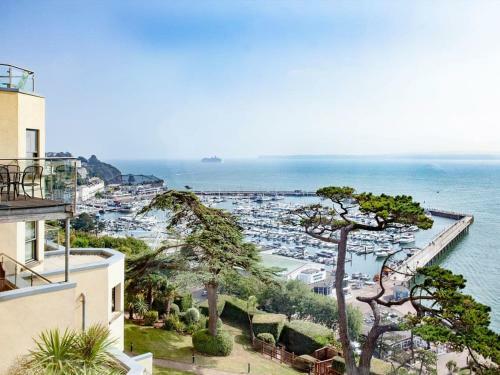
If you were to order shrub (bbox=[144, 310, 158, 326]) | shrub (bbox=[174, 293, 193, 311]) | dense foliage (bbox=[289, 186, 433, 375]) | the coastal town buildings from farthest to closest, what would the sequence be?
shrub (bbox=[174, 293, 193, 311]) → shrub (bbox=[144, 310, 158, 326]) → dense foliage (bbox=[289, 186, 433, 375]) → the coastal town buildings

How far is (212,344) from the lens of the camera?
55.7 ft

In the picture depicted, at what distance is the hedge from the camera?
65.1ft

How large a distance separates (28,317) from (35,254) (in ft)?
11.6

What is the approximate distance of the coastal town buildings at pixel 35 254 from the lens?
22.4 ft

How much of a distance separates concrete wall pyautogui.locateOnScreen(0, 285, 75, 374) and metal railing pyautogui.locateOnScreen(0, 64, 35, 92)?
15.2ft

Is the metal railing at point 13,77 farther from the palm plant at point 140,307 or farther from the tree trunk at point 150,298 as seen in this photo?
the tree trunk at point 150,298

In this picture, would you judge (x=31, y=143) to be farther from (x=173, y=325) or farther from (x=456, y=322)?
(x=173, y=325)

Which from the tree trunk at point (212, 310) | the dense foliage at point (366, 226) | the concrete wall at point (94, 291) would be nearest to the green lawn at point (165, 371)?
the tree trunk at point (212, 310)

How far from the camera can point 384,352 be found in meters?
23.1

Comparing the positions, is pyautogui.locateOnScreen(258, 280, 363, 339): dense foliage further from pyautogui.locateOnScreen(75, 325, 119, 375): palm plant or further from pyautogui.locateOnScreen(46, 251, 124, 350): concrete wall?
pyautogui.locateOnScreen(75, 325, 119, 375): palm plant

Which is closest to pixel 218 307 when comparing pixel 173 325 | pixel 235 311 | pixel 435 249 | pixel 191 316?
pixel 235 311

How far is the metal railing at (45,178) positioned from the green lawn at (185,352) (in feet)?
33.5

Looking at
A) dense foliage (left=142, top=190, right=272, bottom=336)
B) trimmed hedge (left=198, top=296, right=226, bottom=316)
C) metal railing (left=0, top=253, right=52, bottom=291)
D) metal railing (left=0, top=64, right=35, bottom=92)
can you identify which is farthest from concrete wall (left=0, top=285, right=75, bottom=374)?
trimmed hedge (left=198, top=296, right=226, bottom=316)

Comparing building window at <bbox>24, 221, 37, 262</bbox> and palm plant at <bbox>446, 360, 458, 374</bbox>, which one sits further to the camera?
palm plant at <bbox>446, 360, 458, 374</bbox>
